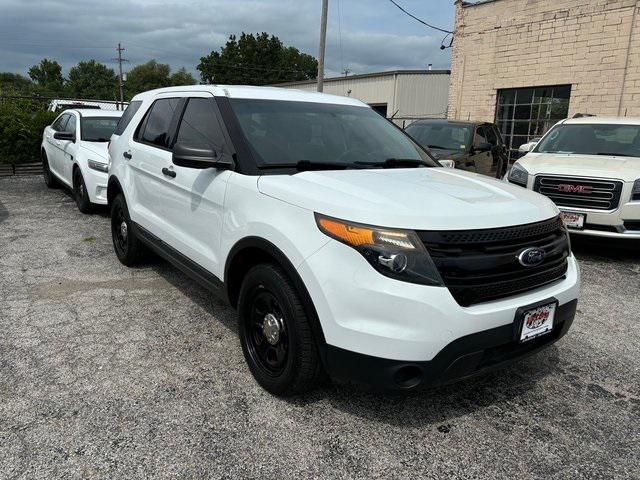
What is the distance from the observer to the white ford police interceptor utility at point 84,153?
24.4 ft

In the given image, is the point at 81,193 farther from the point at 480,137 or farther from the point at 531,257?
the point at 531,257

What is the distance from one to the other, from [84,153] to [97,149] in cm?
20

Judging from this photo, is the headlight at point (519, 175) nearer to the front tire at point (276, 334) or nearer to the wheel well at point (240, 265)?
the wheel well at point (240, 265)

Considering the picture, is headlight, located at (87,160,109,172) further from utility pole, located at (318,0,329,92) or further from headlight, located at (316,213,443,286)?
utility pole, located at (318,0,329,92)

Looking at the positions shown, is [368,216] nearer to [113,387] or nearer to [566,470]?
[566,470]

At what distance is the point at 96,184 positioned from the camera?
24.4ft

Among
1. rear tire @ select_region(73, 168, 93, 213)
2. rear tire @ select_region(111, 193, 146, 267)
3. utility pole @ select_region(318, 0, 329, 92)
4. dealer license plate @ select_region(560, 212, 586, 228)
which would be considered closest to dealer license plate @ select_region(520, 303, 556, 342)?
rear tire @ select_region(111, 193, 146, 267)

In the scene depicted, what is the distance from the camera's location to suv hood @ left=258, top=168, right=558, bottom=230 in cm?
241

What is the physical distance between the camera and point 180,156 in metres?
3.15

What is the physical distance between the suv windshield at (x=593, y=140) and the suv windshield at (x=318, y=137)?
4.27m

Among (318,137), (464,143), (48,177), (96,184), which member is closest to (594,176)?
(464,143)

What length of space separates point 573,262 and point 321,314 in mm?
1728

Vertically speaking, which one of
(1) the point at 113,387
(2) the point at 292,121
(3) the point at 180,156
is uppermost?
(2) the point at 292,121

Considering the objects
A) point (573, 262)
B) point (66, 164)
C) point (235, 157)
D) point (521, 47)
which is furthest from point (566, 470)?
point (521, 47)
